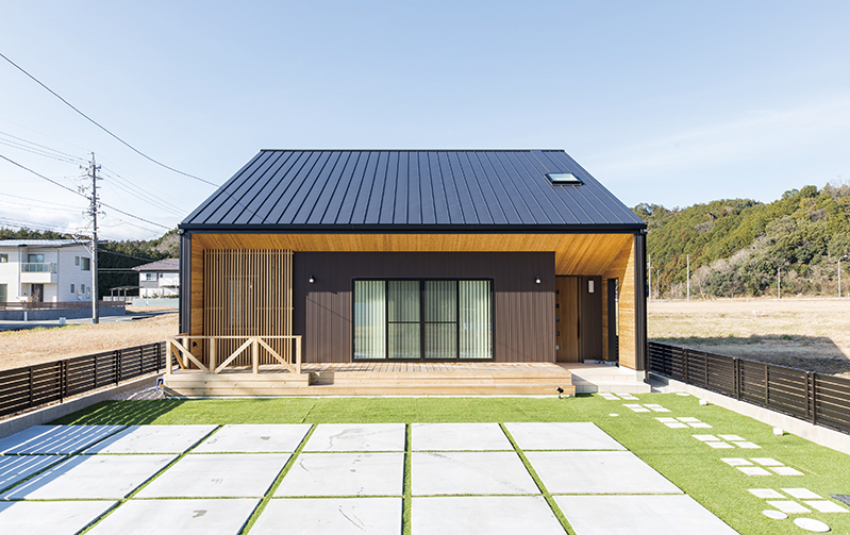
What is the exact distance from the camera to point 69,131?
471 inches

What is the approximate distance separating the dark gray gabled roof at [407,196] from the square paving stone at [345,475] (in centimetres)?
502

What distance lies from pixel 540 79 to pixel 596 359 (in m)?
9.76

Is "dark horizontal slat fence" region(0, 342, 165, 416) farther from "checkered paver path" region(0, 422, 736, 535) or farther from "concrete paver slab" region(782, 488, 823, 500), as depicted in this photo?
"concrete paver slab" region(782, 488, 823, 500)

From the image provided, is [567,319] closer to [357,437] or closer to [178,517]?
[357,437]

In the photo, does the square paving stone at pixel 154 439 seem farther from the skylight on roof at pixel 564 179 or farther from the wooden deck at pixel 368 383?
the skylight on roof at pixel 564 179

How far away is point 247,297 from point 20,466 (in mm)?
5149

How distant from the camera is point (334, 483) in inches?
180

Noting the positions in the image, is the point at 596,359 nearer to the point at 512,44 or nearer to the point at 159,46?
the point at 512,44

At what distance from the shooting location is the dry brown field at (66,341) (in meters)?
13.9

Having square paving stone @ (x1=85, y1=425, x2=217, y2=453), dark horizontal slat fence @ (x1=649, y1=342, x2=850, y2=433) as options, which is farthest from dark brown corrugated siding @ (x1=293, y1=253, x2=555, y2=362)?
A: square paving stone @ (x1=85, y1=425, x2=217, y2=453)

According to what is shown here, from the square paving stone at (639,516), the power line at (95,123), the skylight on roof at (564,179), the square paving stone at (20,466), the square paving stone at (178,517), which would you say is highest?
the power line at (95,123)

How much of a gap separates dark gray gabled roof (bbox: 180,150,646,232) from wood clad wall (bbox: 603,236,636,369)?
2.51ft

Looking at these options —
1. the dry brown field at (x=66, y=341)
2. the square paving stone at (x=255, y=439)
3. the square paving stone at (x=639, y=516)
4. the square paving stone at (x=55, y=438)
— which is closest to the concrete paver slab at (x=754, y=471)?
the square paving stone at (x=639, y=516)

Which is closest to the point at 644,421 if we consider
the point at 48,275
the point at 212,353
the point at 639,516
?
the point at 639,516
